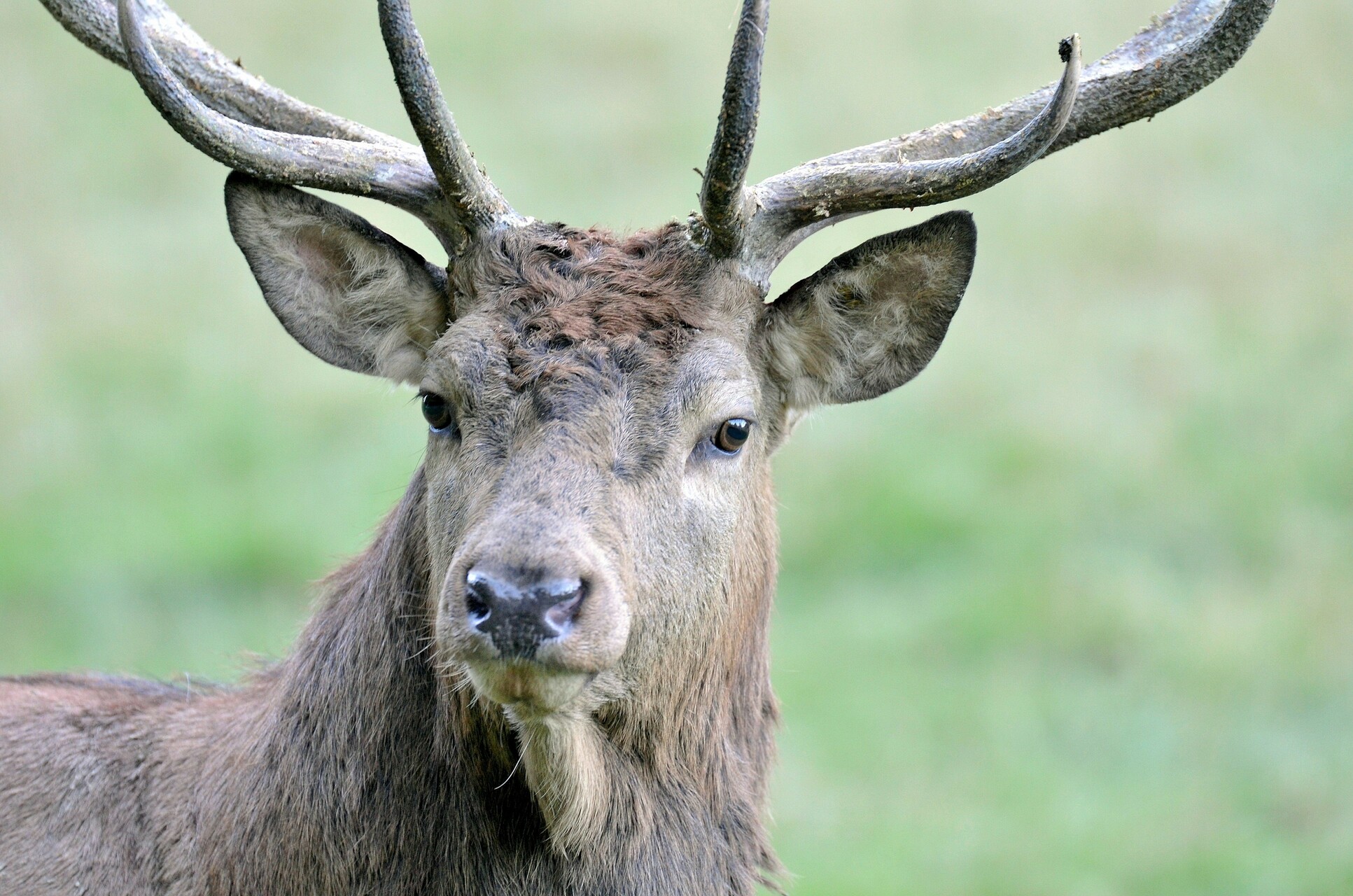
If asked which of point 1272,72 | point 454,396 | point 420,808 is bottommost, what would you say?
point 420,808

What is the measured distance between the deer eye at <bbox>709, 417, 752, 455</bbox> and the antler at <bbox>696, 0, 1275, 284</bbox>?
1.68ft

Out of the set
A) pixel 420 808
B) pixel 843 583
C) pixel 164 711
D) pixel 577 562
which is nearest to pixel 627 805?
pixel 420 808

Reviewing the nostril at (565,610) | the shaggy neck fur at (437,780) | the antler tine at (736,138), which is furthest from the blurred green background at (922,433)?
the antler tine at (736,138)

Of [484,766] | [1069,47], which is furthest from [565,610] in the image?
[1069,47]

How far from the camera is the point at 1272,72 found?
19953mm

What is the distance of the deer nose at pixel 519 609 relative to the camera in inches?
161

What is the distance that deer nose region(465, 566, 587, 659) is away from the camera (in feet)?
13.4

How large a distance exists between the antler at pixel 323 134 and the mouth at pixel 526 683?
60.3 inches

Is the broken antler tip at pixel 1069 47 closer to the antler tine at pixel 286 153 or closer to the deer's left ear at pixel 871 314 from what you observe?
the deer's left ear at pixel 871 314

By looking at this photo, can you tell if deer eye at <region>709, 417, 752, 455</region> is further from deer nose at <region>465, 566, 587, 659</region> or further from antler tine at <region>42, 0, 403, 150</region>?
antler tine at <region>42, 0, 403, 150</region>

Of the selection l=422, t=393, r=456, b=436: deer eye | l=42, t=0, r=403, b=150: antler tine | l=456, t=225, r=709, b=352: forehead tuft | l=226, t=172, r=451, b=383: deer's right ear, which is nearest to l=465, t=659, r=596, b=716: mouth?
l=422, t=393, r=456, b=436: deer eye

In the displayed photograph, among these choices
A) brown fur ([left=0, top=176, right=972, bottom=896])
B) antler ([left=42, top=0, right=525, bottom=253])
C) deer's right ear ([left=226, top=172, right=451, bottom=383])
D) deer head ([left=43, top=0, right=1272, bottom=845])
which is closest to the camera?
deer head ([left=43, top=0, right=1272, bottom=845])

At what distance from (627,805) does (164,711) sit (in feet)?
5.77

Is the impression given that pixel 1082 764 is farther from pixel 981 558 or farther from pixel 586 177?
pixel 586 177
